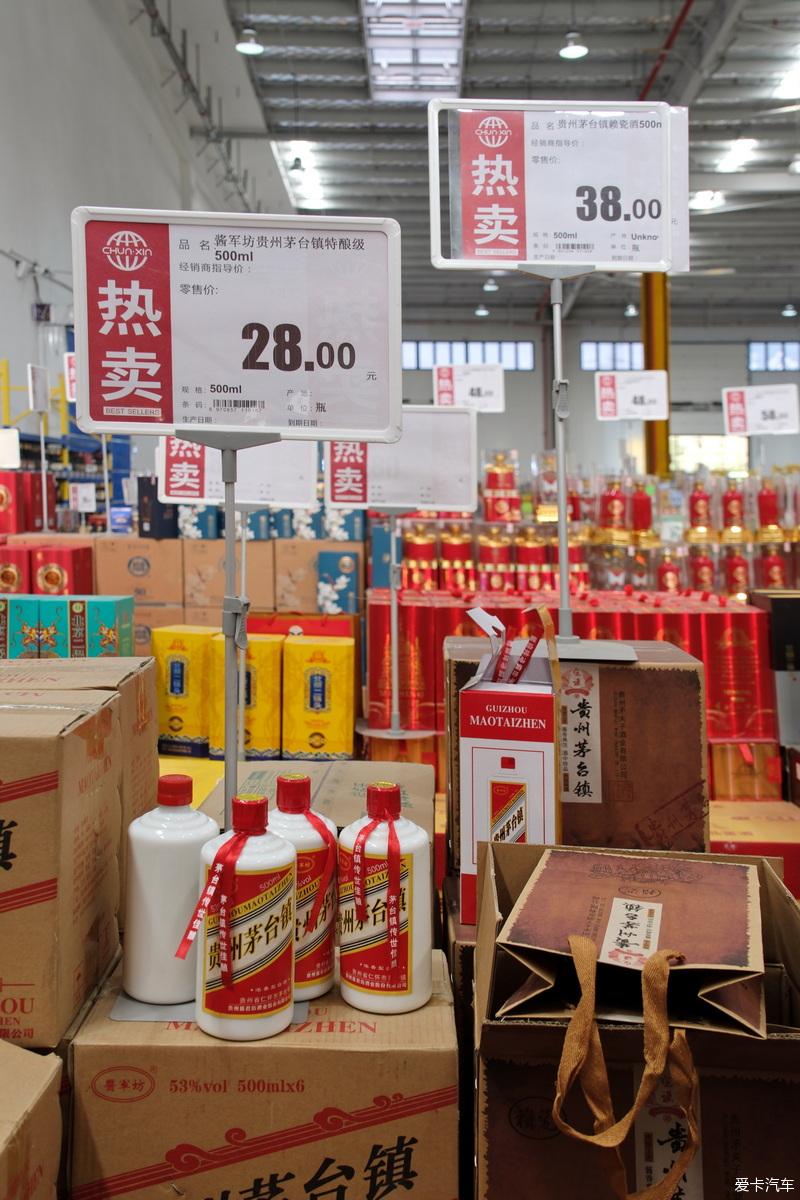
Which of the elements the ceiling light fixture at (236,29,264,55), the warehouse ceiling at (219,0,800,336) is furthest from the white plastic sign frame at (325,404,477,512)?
the ceiling light fixture at (236,29,264,55)

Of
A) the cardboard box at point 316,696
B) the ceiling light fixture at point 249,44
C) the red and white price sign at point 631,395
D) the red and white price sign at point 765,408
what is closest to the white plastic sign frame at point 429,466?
the cardboard box at point 316,696

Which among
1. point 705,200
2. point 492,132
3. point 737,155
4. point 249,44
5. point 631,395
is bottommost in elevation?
point 492,132

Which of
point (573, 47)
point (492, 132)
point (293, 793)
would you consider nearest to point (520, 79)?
point (573, 47)

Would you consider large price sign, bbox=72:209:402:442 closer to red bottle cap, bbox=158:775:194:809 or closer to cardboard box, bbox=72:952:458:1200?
red bottle cap, bbox=158:775:194:809

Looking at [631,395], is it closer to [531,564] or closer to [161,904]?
[531,564]

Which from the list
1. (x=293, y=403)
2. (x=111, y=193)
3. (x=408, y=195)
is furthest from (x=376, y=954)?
(x=408, y=195)

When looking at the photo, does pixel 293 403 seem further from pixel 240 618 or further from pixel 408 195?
pixel 408 195

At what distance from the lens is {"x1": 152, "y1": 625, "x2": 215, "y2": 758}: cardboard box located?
11.1ft

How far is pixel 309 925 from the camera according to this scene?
1.31m

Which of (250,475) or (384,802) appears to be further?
(250,475)

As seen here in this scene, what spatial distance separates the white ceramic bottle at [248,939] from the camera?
3.85 ft

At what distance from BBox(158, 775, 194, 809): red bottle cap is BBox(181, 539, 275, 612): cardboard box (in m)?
3.30

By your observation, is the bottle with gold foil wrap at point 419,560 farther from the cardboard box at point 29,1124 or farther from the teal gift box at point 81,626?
the cardboard box at point 29,1124

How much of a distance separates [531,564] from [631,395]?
338 cm
